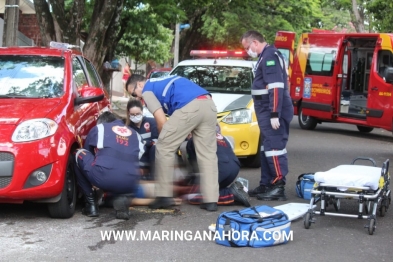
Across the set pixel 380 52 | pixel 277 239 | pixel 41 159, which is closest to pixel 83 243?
pixel 41 159

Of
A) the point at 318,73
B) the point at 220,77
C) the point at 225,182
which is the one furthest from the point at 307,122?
the point at 225,182

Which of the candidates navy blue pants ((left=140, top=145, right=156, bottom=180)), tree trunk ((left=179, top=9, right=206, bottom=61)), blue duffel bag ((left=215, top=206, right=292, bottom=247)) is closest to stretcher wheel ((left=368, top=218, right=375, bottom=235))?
blue duffel bag ((left=215, top=206, right=292, bottom=247))

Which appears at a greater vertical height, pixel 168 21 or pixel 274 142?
pixel 168 21

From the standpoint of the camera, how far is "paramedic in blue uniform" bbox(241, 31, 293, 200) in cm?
847

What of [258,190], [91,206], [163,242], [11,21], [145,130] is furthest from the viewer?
[11,21]

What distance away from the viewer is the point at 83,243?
6352 millimetres

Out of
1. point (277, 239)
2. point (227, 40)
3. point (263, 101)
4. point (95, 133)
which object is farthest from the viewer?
point (227, 40)

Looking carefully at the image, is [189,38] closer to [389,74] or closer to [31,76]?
[389,74]

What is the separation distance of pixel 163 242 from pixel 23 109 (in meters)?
1.96

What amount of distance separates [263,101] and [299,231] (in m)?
2.14

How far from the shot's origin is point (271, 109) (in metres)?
8.48

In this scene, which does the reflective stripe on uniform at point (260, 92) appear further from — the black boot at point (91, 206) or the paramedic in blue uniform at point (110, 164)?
the black boot at point (91, 206)

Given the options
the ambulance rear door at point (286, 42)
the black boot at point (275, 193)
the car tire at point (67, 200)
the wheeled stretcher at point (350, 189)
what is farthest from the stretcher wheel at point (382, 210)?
the ambulance rear door at point (286, 42)

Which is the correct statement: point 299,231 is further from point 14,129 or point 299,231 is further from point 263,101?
point 14,129
